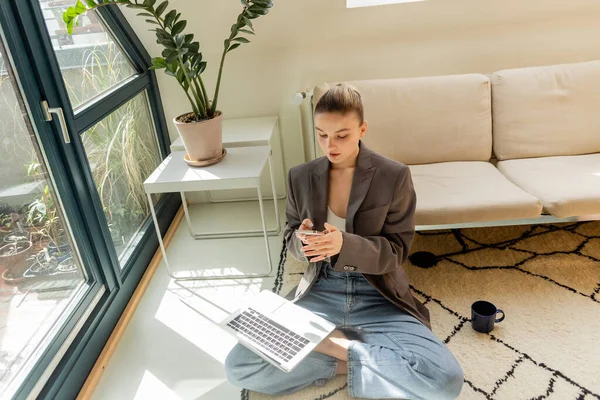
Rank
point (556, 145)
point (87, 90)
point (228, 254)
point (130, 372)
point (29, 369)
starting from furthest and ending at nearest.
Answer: point (228, 254), point (556, 145), point (87, 90), point (130, 372), point (29, 369)

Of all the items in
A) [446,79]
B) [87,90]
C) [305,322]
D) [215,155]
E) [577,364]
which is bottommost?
[577,364]

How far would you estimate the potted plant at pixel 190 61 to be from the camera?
184 cm

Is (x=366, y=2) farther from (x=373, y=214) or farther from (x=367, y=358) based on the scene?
(x=367, y=358)

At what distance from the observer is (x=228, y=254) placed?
240 centimetres

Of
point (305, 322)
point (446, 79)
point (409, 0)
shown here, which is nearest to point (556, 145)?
point (446, 79)

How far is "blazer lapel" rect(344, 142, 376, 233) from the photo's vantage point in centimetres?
152

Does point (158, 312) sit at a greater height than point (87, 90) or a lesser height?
lesser

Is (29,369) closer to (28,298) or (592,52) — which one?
(28,298)

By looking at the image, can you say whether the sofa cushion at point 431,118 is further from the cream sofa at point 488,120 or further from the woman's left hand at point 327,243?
the woman's left hand at point 327,243

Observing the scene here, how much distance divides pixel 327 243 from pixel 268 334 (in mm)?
382

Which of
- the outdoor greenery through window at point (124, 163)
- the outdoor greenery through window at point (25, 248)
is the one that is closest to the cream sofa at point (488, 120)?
the outdoor greenery through window at point (124, 163)

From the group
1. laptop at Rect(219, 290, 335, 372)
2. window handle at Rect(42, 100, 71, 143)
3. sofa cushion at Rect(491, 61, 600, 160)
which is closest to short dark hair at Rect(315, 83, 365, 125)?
laptop at Rect(219, 290, 335, 372)

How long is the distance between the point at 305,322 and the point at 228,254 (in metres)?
0.93

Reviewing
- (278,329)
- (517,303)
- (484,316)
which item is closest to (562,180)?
(517,303)
